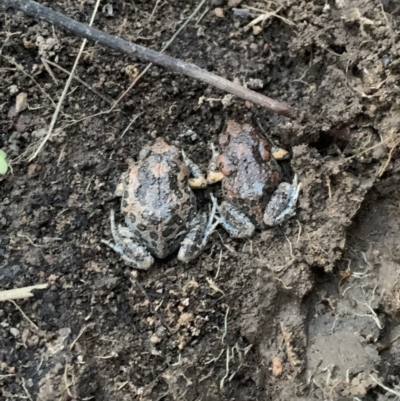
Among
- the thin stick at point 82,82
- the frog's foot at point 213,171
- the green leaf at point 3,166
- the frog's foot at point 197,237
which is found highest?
the thin stick at point 82,82

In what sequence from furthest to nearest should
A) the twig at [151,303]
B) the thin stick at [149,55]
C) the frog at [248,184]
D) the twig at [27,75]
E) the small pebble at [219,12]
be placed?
the small pebble at [219,12], the twig at [27,75], the frog at [248,184], the twig at [151,303], the thin stick at [149,55]

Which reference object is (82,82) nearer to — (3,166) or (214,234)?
(3,166)

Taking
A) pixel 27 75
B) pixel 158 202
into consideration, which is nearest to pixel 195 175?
pixel 158 202

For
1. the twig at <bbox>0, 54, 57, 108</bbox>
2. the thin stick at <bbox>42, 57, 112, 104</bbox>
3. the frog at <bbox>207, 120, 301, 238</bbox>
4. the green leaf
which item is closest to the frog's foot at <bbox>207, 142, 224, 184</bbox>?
the frog at <bbox>207, 120, 301, 238</bbox>

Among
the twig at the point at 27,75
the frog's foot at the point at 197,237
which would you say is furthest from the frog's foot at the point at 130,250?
the twig at the point at 27,75

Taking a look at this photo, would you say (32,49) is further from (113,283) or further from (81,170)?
(113,283)

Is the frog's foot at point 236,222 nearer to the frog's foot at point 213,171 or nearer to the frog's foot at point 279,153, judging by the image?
the frog's foot at point 213,171

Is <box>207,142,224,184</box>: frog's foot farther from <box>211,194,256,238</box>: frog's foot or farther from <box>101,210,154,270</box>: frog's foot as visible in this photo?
<box>101,210,154,270</box>: frog's foot
